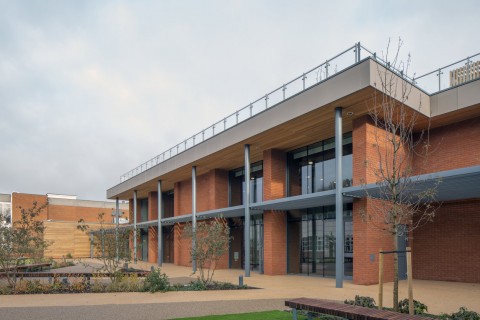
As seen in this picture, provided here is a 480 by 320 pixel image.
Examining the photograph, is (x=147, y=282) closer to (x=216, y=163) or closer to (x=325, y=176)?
(x=325, y=176)

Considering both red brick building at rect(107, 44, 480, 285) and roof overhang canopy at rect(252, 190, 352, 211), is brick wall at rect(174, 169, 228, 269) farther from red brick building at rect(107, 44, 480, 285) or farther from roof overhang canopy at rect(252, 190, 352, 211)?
roof overhang canopy at rect(252, 190, 352, 211)

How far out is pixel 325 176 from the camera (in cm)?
1969

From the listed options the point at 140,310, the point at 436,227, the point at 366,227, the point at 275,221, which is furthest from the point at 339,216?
the point at 140,310

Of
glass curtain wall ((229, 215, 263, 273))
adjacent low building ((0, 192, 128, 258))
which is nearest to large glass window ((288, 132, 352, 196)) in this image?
glass curtain wall ((229, 215, 263, 273))

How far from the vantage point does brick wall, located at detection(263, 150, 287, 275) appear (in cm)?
2092

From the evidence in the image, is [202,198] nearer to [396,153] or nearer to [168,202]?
[168,202]

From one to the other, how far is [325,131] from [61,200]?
165 feet

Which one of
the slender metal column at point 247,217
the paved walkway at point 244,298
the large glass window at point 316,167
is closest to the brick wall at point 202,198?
the slender metal column at point 247,217

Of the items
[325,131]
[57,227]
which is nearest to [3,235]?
[325,131]

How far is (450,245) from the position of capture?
1642 centimetres

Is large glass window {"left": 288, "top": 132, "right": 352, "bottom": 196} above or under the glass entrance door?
above

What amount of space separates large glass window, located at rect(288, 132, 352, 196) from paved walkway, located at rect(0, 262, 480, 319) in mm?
5105

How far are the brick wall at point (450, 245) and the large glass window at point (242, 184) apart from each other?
950 cm

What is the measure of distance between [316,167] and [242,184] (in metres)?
7.54
